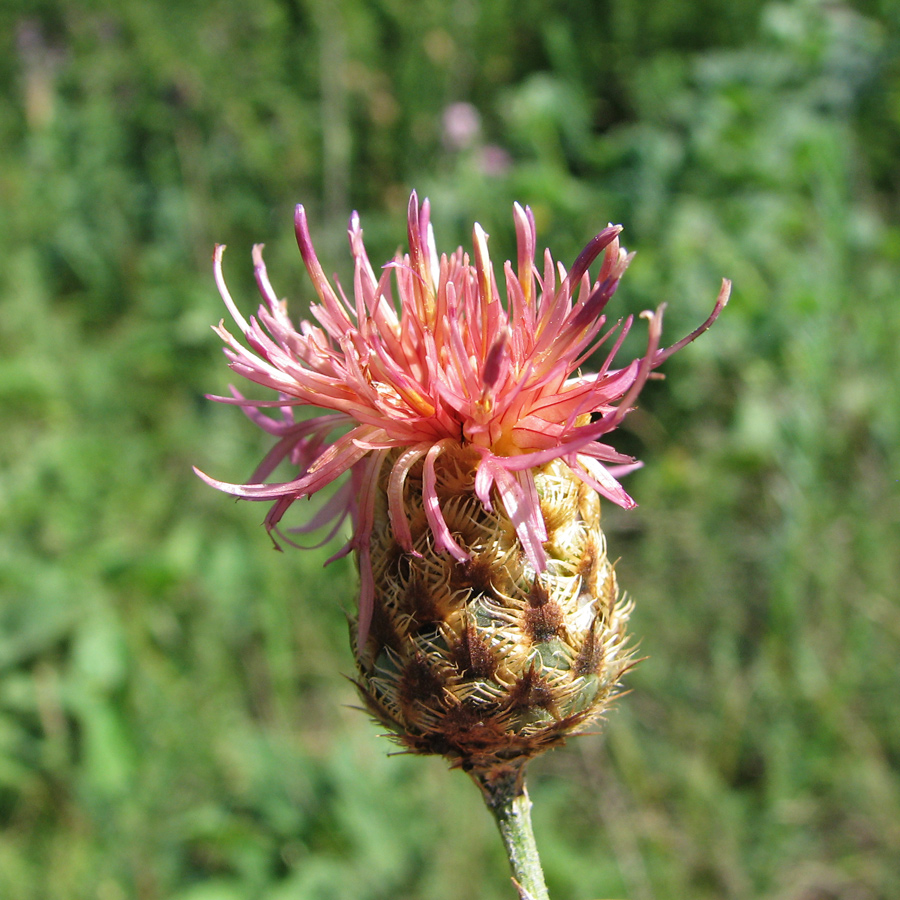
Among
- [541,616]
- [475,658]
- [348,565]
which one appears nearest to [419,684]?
[475,658]

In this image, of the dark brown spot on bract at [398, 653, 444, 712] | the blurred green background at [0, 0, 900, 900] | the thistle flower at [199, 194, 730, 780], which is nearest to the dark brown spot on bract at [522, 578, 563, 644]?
the thistle flower at [199, 194, 730, 780]

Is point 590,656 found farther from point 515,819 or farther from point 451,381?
point 451,381

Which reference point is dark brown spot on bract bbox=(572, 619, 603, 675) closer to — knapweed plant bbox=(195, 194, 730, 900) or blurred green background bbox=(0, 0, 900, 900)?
knapweed plant bbox=(195, 194, 730, 900)

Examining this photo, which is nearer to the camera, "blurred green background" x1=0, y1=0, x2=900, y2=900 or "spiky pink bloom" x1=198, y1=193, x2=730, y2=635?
"spiky pink bloom" x1=198, y1=193, x2=730, y2=635

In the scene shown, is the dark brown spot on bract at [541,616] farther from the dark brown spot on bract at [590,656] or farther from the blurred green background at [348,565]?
the blurred green background at [348,565]

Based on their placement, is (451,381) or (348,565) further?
(348,565)

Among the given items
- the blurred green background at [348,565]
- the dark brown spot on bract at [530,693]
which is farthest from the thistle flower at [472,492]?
the blurred green background at [348,565]

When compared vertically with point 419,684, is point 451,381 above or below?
above
